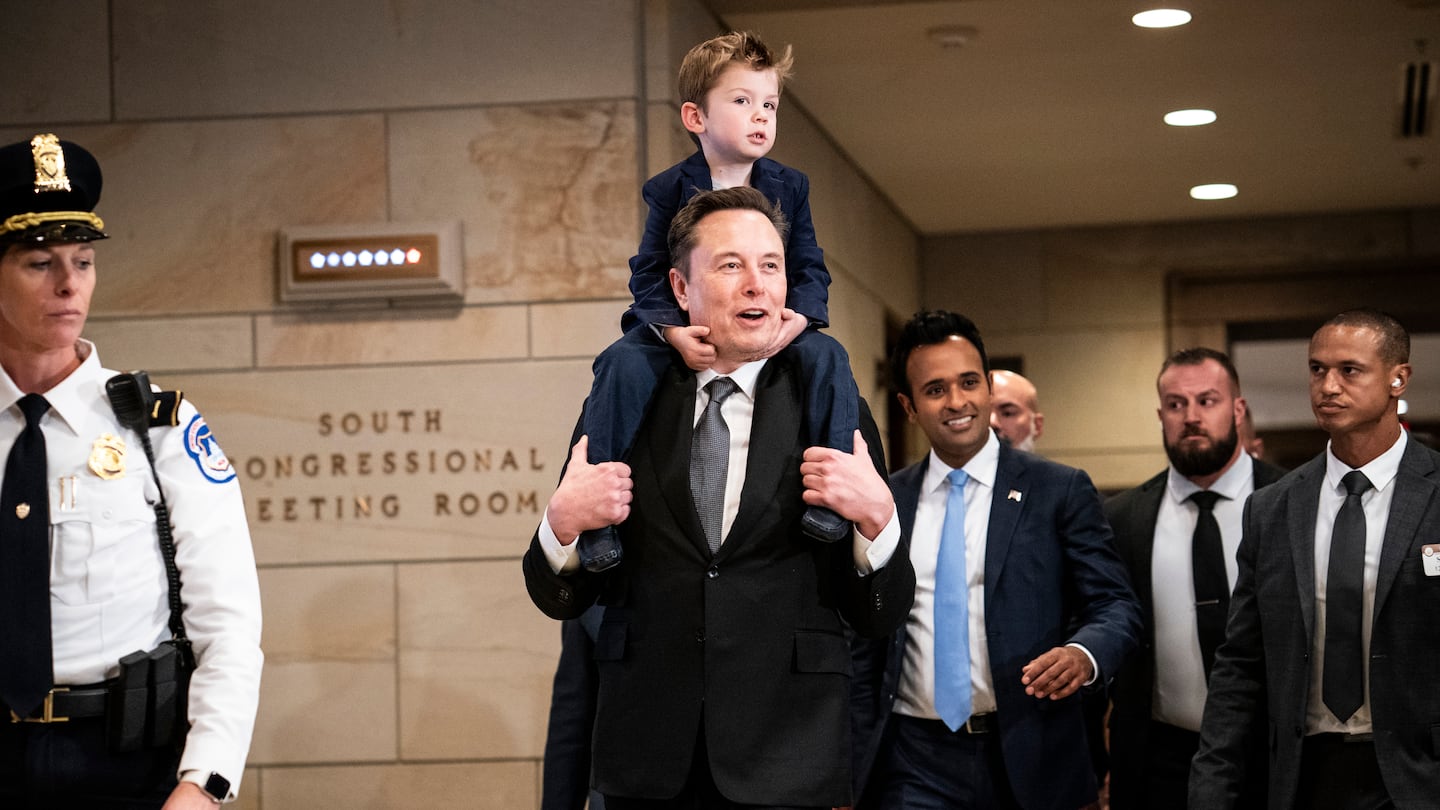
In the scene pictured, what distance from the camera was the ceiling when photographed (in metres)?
7.10

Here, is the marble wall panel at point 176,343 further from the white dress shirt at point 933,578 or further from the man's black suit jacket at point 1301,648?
the man's black suit jacket at point 1301,648

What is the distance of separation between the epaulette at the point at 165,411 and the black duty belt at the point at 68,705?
46 centimetres

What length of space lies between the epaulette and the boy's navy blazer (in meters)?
0.82

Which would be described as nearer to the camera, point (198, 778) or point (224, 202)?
point (198, 778)

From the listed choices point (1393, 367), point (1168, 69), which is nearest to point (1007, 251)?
point (1168, 69)

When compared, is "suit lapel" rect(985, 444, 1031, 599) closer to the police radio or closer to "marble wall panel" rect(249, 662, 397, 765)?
the police radio

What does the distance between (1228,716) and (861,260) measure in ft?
18.5

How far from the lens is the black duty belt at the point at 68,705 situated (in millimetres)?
2762

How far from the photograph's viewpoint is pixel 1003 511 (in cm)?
425

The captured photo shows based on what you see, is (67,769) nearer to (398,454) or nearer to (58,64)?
(398,454)

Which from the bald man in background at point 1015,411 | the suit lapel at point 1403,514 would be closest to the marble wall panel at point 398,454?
the bald man in background at point 1015,411

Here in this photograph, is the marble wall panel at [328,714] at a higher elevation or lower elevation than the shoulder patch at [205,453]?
lower

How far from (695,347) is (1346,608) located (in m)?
1.82

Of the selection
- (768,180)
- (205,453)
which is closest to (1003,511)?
(768,180)
